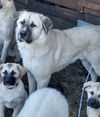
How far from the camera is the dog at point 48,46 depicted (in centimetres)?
508

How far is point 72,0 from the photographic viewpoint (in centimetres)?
667

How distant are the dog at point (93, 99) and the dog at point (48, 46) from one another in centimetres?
74

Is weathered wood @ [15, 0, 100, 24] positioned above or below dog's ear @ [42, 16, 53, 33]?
below

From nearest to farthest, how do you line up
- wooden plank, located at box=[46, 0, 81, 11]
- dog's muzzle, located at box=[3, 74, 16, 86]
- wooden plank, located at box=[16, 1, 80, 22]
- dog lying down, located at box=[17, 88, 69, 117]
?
1. dog lying down, located at box=[17, 88, 69, 117]
2. dog's muzzle, located at box=[3, 74, 16, 86]
3. wooden plank, located at box=[46, 0, 81, 11]
4. wooden plank, located at box=[16, 1, 80, 22]

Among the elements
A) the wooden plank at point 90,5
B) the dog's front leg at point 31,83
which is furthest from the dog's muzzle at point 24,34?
the wooden plank at point 90,5

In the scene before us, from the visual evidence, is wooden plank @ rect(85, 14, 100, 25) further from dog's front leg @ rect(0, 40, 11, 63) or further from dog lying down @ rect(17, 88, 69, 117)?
dog lying down @ rect(17, 88, 69, 117)

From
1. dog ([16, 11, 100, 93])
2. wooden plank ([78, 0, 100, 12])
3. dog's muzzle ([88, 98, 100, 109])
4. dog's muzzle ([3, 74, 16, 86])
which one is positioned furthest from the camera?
wooden plank ([78, 0, 100, 12])

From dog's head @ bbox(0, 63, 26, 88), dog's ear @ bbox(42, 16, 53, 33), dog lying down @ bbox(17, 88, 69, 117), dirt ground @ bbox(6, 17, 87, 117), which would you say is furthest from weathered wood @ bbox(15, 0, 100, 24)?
dog lying down @ bbox(17, 88, 69, 117)

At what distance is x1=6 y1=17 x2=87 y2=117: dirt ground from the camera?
5.58m

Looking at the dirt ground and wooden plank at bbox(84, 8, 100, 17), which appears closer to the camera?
the dirt ground

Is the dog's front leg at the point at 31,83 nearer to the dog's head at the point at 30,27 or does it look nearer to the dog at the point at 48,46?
the dog at the point at 48,46

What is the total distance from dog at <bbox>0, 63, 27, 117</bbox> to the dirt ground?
0.28 m

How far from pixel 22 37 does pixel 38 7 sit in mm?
2357

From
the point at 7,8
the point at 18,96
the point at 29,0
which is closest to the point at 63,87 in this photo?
the point at 18,96
